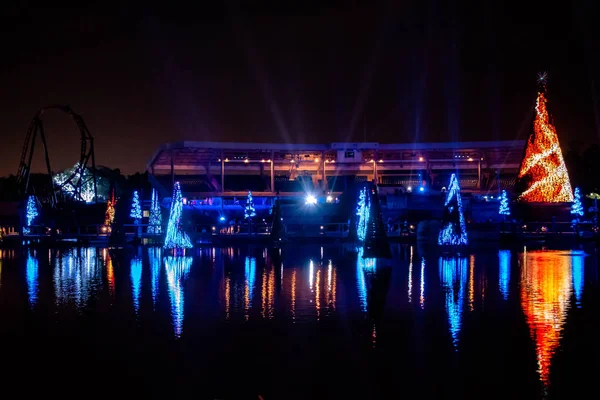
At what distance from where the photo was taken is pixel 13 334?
11.2 m

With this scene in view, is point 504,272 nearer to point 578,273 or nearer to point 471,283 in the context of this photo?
point 578,273

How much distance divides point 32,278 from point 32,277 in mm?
300

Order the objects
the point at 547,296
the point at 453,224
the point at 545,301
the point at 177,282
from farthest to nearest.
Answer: the point at 453,224 < the point at 177,282 < the point at 547,296 < the point at 545,301

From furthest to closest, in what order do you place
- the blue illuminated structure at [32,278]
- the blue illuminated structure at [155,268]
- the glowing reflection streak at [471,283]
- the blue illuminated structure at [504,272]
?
the blue illuminated structure at [504,272] < the blue illuminated structure at [155,268] < the blue illuminated structure at [32,278] < the glowing reflection streak at [471,283]

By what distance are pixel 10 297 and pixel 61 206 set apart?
1479 inches

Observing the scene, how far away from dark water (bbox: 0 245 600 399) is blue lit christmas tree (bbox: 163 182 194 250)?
11.0 m

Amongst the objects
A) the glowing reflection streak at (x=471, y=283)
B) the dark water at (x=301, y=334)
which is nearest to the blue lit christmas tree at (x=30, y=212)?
the dark water at (x=301, y=334)

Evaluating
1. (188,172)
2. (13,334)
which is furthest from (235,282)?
(188,172)

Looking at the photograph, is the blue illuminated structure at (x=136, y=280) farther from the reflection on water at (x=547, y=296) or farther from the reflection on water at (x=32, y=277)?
the reflection on water at (x=547, y=296)

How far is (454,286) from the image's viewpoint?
1731 cm

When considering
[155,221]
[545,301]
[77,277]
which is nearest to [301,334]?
[545,301]

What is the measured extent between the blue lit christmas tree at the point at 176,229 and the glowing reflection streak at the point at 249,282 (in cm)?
612

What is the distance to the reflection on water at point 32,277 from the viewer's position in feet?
50.4

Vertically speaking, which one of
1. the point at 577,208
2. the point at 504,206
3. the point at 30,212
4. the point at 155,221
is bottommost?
the point at 155,221
